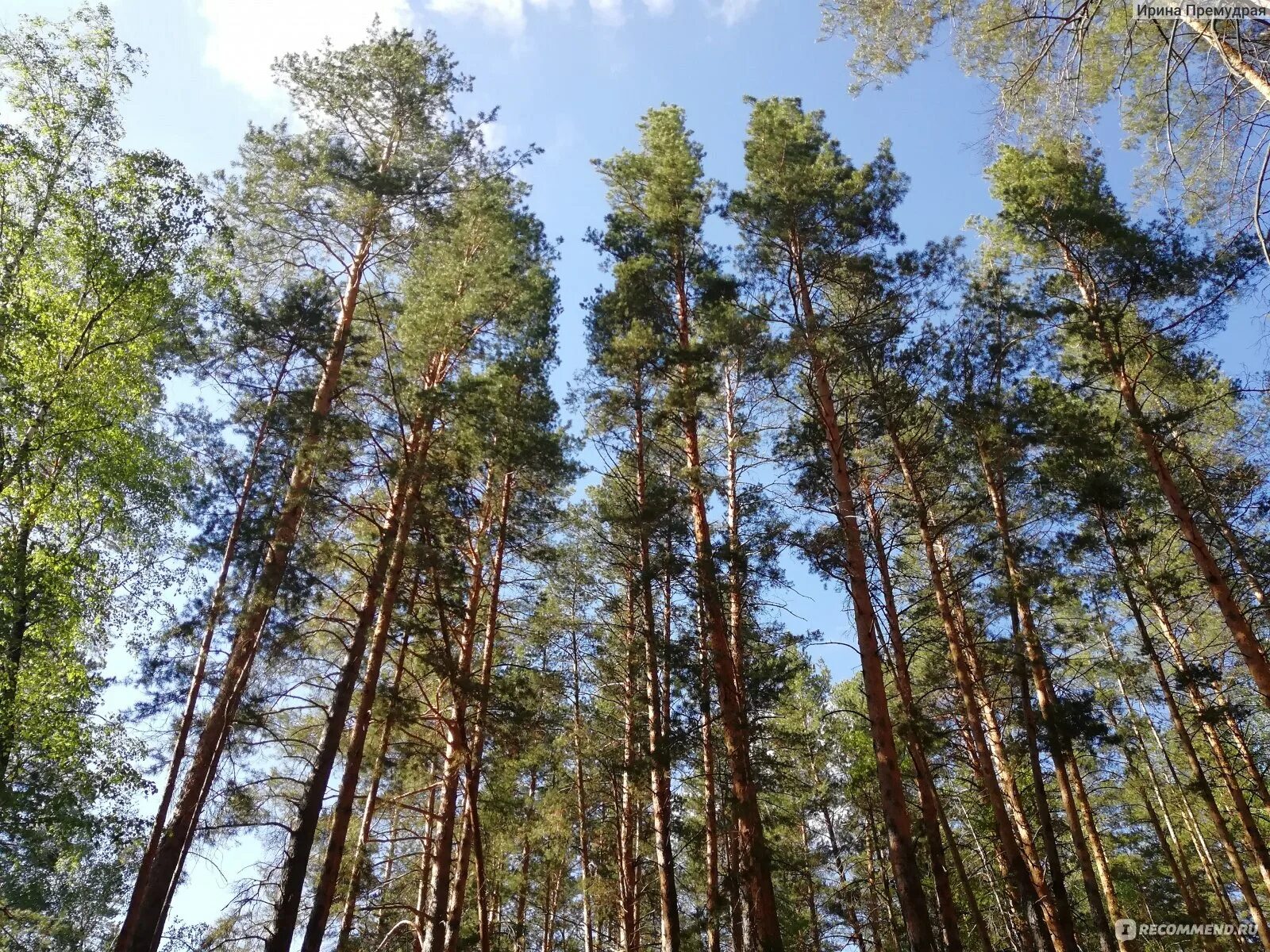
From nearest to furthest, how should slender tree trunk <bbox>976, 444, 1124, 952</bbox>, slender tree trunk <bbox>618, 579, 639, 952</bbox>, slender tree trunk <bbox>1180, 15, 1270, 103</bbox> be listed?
slender tree trunk <bbox>1180, 15, 1270, 103</bbox>, slender tree trunk <bbox>976, 444, 1124, 952</bbox>, slender tree trunk <bbox>618, 579, 639, 952</bbox>

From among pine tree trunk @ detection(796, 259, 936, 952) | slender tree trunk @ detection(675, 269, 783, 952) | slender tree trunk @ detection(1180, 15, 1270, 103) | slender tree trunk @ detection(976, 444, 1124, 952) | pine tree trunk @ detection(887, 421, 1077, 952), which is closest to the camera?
slender tree trunk @ detection(1180, 15, 1270, 103)

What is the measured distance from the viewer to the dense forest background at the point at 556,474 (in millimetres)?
8859

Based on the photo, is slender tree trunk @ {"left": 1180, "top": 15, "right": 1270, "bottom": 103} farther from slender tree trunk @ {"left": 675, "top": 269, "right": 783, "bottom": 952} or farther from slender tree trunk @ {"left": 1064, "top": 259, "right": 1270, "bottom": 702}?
slender tree trunk @ {"left": 675, "top": 269, "right": 783, "bottom": 952}

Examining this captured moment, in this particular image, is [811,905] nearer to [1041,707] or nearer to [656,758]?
[1041,707]

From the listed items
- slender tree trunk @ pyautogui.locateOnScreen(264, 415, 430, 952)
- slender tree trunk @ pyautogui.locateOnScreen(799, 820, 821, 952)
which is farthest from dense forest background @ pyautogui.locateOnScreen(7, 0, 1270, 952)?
slender tree trunk @ pyautogui.locateOnScreen(799, 820, 821, 952)

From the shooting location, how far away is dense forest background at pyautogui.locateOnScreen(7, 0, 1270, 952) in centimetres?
886

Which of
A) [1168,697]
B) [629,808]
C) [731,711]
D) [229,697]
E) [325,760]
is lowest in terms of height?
[325,760]

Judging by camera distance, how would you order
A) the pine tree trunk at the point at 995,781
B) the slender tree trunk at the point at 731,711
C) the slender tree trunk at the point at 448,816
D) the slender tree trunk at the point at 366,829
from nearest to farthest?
the slender tree trunk at the point at 448,816 < the slender tree trunk at the point at 731,711 < the slender tree trunk at the point at 366,829 < the pine tree trunk at the point at 995,781

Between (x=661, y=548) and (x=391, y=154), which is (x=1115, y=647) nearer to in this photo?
(x=661, y=548)

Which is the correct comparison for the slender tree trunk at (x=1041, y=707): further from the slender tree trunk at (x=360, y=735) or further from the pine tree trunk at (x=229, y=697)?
the pine tree trunk at (x=229, y=697)

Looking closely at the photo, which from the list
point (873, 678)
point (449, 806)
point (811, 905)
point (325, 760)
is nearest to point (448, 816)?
point (449, 806)

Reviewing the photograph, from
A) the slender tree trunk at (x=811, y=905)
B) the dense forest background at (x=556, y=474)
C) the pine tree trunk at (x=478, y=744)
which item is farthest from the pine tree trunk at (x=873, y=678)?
the slender tree trunk at (x=811, y=905)

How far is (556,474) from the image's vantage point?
1169 centimetres

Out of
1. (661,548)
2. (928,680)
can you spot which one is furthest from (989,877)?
(661,548)
